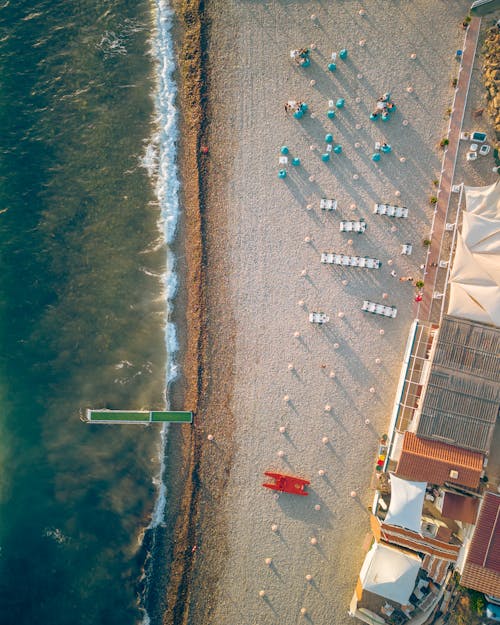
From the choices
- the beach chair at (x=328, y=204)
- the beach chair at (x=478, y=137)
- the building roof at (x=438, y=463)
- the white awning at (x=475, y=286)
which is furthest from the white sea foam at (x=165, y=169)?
the beach chair at (x=478, y=137)

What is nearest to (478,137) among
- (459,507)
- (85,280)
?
(459,507)

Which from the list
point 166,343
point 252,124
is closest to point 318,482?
point 166,343

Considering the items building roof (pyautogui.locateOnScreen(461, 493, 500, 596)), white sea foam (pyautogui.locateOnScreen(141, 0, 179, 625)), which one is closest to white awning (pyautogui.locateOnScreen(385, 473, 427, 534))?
building roof (pyautogui.locateOnScreen(461, 493, 500, 596))

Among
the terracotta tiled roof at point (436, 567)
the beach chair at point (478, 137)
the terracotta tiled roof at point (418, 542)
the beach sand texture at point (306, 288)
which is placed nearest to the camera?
the terracotta tiled roof at point (418, 542)

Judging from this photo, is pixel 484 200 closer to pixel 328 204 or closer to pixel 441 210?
pixel 441 210

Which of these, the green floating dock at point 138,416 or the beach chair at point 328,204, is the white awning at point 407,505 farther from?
the beach chair at point 328,204

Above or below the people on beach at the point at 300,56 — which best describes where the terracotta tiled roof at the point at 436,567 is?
below

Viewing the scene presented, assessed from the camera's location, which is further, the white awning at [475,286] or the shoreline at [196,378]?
the shoreline at [196,378]

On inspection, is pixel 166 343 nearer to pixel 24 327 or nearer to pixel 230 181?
pixel 24 327
